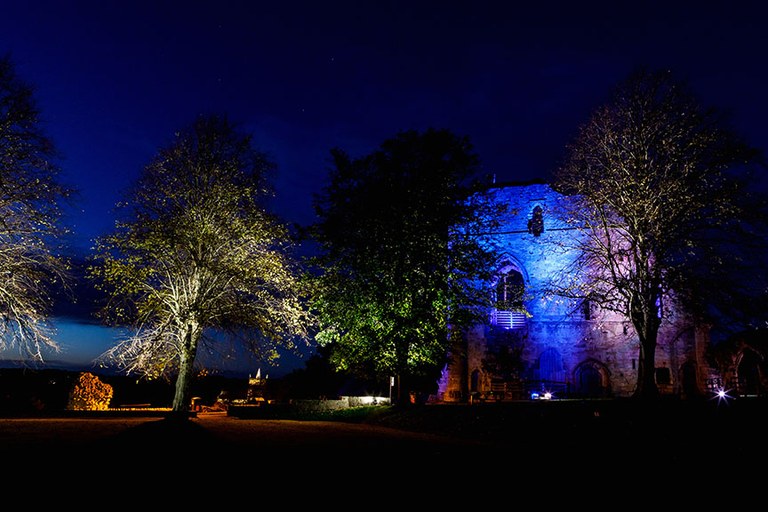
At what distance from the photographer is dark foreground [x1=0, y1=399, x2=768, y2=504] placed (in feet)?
19.0

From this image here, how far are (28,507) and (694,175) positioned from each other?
18492mm

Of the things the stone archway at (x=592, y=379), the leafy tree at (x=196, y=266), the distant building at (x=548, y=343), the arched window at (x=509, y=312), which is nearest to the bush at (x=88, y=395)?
the leafy tree at (x=196, y=266)

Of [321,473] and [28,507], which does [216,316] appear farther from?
[28,507]

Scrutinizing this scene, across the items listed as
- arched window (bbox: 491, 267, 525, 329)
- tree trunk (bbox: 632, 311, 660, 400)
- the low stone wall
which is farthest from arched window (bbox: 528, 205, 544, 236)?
tree trunk (bbox: 632, 311, 660, 400)

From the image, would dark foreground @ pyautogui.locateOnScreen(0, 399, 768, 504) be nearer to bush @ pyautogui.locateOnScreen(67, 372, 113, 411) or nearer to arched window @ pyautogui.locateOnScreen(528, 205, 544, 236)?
bush @ pyautogui.locateOnScreen(67, 372, 113, 411)

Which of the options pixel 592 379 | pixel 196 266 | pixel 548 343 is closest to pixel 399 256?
pixel 196 266

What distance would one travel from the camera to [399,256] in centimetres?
1980

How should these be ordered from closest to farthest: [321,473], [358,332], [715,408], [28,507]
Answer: [28,507] → [321,473] → [715,408] → [358,332]

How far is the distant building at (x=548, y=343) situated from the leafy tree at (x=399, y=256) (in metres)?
9.72

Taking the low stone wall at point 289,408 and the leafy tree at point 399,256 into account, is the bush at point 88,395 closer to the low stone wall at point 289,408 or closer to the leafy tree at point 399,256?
the low stone wall at point 289,408

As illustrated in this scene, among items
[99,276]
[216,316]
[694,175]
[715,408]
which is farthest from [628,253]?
[99,276]

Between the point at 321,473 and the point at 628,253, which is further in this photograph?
the point at 628,253

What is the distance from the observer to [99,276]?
1616 cm

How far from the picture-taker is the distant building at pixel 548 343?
30.0m
